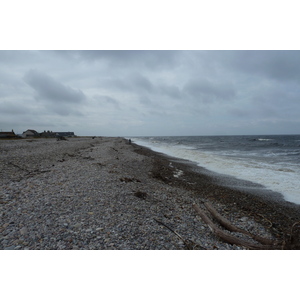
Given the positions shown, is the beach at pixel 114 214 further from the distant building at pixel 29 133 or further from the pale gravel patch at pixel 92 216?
the distant building at pixel 29 133

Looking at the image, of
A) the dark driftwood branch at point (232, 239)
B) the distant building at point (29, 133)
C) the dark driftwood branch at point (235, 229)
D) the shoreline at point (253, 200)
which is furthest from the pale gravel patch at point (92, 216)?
the distant building at point (29, 133)

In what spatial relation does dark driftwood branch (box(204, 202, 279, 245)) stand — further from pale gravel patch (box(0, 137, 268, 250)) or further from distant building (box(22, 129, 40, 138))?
distant building (box(22, 129, 40, 138))

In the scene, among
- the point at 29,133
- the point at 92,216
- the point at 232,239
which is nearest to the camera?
the point at 232,239

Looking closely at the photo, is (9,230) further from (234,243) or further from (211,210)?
(211,210)

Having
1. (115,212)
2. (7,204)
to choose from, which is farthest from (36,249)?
(7,204)

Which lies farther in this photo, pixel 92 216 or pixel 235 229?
pixel 235 229

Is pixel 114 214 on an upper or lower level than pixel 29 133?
lower

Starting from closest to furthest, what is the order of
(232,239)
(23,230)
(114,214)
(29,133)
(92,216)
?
(23,230) < (232,239) < (92,216) < (114,214) < (29,133)

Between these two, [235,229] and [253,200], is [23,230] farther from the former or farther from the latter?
[253,200]

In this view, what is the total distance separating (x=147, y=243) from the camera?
4.09 m

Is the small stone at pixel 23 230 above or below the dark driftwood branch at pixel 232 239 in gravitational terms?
above

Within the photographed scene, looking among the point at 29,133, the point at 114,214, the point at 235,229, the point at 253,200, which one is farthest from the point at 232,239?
the point at 29,133

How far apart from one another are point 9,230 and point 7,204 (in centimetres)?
180

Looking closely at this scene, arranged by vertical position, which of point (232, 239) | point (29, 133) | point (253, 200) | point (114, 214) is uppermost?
point (29, 133)
